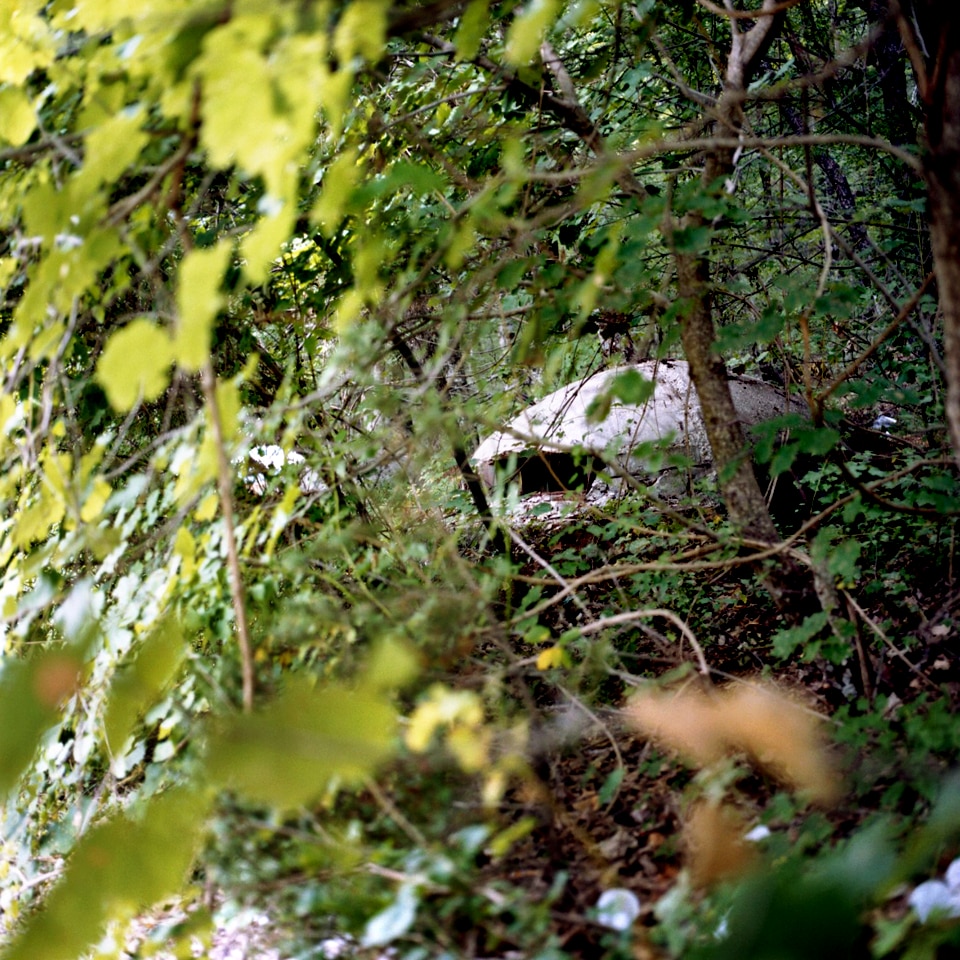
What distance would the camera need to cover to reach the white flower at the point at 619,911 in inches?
51.6

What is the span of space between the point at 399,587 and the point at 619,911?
0.87 metres

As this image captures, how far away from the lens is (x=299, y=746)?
3.20ft

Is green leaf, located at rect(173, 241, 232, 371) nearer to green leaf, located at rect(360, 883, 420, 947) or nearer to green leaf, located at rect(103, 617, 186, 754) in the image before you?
green leaf, located at rect(103, 617, 186, 754)

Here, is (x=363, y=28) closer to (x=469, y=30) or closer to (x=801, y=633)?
(x=469, y=30)

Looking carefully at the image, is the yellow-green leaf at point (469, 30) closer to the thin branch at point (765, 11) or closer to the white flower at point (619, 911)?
the thin branch at point (765, 11)

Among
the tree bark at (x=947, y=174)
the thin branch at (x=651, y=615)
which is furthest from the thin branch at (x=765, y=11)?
the thin branch at (x=651, y=615)

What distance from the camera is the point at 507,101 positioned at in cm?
270

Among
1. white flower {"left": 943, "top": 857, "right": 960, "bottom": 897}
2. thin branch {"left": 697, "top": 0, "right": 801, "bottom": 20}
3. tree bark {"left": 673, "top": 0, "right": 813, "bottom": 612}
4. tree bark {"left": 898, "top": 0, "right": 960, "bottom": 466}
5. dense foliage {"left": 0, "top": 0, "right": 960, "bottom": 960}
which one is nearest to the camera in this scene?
dense foliage {"left": 0, "top": 0, "right": 960, "bottom": 960}

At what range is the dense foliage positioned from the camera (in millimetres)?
1086

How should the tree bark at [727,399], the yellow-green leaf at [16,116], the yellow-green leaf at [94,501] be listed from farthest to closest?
the tree bark at [727,399]
the yellow-green leaf at [94,501]
the yellow-green leaf at [16,116]

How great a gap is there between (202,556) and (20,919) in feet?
2.84

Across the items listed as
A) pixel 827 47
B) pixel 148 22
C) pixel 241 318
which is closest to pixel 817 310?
pixel 148 22

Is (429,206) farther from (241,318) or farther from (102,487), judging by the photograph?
(102,487)

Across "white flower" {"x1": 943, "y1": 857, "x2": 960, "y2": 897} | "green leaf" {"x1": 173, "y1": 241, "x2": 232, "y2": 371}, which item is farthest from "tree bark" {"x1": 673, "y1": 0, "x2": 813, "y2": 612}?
"green leaf" {"x1": 173, "y1": 241, "x2": 232, "y2": 371}
